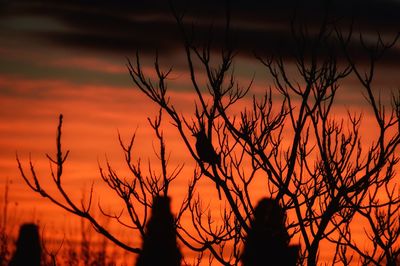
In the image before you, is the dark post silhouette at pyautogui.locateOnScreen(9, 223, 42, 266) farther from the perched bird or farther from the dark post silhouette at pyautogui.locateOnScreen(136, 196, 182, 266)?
the perched bird

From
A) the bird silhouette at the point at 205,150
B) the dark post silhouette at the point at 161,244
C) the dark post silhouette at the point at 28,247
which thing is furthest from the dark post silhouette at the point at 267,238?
the dark post silhouette at the point at 28,247

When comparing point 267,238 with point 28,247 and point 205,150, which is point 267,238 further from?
point 28,247

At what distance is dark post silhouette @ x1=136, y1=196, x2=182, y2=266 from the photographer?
1366 cm

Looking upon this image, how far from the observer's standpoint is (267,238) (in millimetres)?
13219

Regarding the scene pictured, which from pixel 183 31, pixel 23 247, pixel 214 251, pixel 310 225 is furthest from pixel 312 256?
pixel 23 247

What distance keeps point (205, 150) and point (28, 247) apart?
254 inches

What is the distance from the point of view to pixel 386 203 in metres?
13.1

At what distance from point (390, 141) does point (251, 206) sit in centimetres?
210

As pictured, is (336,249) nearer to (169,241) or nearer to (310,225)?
(310,225)

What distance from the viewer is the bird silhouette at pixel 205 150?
12320 millimetres

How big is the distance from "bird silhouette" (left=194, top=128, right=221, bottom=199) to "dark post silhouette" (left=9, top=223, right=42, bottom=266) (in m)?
5.48

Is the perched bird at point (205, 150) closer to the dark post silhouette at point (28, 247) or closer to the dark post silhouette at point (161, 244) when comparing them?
the dark post silhouette at point (161, 244)

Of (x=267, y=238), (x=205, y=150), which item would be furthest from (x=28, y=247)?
(x=205, y=150)


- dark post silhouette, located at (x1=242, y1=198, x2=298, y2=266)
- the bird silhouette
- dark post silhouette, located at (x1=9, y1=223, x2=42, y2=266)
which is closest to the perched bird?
the bird silhouette
